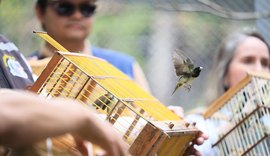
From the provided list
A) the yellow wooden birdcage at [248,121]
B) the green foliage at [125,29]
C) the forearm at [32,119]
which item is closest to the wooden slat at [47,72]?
the forearm at [32,119]

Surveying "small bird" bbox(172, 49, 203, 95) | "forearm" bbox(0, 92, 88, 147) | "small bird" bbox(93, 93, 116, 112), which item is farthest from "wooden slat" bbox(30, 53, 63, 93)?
"forearm" bbox(0, 92, 88, 147)

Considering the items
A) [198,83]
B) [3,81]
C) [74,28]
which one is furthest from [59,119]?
[198,83]

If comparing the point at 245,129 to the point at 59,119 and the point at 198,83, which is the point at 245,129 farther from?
the point at 198,83

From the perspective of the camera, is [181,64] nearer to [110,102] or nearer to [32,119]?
[110,102]

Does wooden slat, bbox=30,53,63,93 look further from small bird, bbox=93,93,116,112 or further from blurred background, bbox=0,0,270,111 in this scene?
blurred background, bbox=0,0,270,111

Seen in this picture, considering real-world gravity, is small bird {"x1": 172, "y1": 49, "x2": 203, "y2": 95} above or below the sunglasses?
below

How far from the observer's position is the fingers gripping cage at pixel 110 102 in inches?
84.0

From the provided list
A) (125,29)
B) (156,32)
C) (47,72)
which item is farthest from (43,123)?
(125,29)

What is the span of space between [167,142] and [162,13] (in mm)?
3939

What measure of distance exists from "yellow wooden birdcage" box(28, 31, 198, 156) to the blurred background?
10.7 feet

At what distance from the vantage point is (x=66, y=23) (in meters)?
4.00

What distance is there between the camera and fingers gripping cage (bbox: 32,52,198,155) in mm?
2133

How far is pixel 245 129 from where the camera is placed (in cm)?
312

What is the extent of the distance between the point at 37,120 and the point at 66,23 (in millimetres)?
2589
